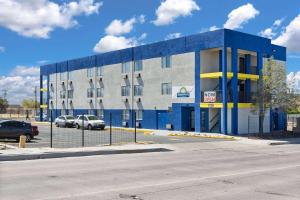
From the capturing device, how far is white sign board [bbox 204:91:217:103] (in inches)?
1596

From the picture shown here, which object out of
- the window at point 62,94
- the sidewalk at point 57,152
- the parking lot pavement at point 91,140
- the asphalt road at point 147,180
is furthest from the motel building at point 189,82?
the asphalt road at point 147,180

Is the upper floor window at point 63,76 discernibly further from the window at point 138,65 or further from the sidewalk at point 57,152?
the sidewalk at point 57,152

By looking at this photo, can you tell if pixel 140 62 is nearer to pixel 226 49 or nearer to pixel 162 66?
pixel 162 66

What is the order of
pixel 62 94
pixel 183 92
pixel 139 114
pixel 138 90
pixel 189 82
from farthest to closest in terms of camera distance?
pixel 62 94 → pixel 138 90 → pixel 139 114 → pixel 183 92 → pixel 189 82

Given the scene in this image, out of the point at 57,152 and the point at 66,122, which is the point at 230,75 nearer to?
the point at 66,122

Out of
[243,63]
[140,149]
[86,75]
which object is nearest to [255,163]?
[140,149]

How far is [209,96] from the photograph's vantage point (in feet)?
135

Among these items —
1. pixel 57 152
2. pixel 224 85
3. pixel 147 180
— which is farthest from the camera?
pixel 224 85

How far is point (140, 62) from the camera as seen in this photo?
165 feet

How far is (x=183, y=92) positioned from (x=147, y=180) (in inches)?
1236

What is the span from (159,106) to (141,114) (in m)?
3.41

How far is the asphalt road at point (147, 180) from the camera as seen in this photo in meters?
10.4

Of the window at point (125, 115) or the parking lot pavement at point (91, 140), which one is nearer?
the parking lot pavement at point (91, 140)

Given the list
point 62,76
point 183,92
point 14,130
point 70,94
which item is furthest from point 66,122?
point 14,130
